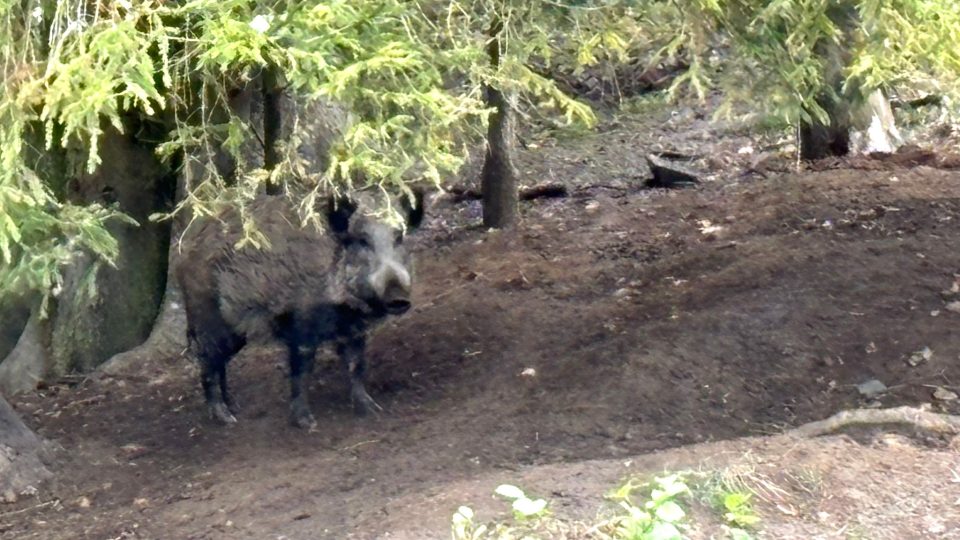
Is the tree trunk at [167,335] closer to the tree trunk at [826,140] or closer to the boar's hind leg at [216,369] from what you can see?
the boar's hind leg at [216,369]

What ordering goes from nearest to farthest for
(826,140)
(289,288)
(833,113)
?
(289,288) < (833,113) < (826,140)

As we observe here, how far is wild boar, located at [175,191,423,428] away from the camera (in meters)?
6.35

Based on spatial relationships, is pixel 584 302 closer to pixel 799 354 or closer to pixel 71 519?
pixel 799 354

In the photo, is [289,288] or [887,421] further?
[289,288]

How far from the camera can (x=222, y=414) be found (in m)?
7.00

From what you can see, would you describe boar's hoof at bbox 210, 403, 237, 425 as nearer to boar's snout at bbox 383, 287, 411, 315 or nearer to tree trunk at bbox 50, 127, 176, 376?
boar's snout at bbox 383, 287, 411, 315

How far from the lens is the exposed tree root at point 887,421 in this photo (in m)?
5.25

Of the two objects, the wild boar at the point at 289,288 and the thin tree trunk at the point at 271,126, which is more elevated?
the thin tree trunk at the point at 271,126

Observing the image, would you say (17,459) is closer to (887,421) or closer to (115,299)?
(115,299)

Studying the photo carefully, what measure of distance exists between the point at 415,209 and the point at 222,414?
1906 millimetres

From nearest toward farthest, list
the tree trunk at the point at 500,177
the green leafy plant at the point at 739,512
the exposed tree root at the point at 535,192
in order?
the green leafy plant at the point at 739,512, the tree trunk at the point at 500,177, the exposed tree root at the point at 535,192

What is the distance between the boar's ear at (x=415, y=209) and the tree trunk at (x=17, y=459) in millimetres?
2449

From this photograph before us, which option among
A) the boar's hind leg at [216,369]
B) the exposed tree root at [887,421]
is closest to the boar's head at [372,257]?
the boar's hind leg at [216,369]

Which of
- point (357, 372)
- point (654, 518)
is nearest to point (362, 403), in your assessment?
point (357, 372)
